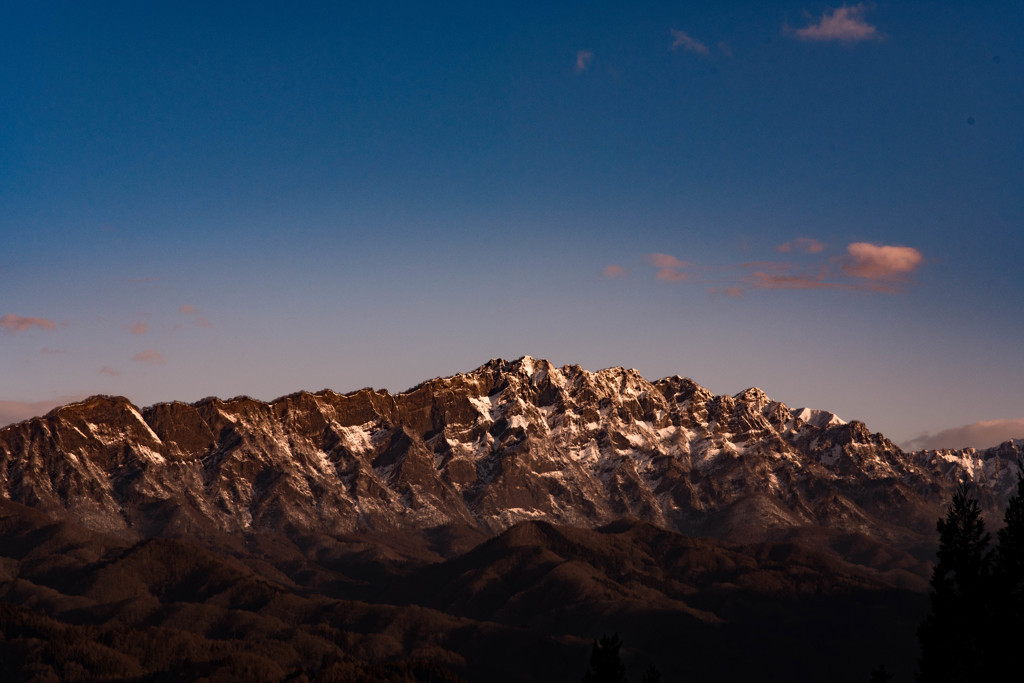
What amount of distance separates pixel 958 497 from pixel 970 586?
9.45 metres

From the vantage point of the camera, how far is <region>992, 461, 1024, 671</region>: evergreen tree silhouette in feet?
287

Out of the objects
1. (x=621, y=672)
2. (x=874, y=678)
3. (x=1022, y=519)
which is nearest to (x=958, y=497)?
(x=1022, y=519)

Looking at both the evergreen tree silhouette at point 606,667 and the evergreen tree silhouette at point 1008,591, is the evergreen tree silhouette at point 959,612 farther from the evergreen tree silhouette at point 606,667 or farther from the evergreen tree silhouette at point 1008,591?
the evergreen tree silhouette at point 606,667

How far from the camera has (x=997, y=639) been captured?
289ft

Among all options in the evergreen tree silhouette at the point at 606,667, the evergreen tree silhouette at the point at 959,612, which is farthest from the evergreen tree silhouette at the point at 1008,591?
the evergreen tree silhouette at the point at 606,667

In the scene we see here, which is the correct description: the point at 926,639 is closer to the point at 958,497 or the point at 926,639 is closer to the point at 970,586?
the point at 970,586

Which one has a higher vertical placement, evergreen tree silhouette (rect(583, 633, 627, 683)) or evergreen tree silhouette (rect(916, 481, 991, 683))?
evergreen tree silhouette (rect(916, 481, 991, 683))

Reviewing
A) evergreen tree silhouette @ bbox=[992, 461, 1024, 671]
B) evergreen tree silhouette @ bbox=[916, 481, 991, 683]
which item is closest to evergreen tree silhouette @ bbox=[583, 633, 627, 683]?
evergreen tree silhouette @ bbox=[916, 481, 991, 683]

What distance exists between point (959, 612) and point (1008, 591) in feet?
12.3

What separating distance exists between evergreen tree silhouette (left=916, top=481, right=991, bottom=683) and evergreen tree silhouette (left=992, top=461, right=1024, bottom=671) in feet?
2.56

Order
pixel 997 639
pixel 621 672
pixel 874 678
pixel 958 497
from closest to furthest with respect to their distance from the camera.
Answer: pixel 997 639
pixel 958 497
pixel 874 678
pixel 621 672

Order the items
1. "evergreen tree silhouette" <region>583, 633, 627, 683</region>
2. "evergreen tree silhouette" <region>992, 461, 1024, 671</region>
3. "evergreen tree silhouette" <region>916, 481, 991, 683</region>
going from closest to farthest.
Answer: "evergreen tree silhouette" <region>992, 461, 1024, 671</region> < "evergreen tree silhouette" <region>916, 481, 991, 683</region> < "evergreen tree silhouette" <region>583, 633, 627, 683</region>

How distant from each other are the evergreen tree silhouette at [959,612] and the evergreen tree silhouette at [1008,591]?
0.78 m

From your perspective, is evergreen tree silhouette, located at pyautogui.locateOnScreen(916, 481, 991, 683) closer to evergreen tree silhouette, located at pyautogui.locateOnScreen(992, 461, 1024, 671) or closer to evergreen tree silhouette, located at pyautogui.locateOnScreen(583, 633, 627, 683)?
evergreen tree silhouette, located at pyautogui.locateOnScreen(992, 461, 1024, 671)
